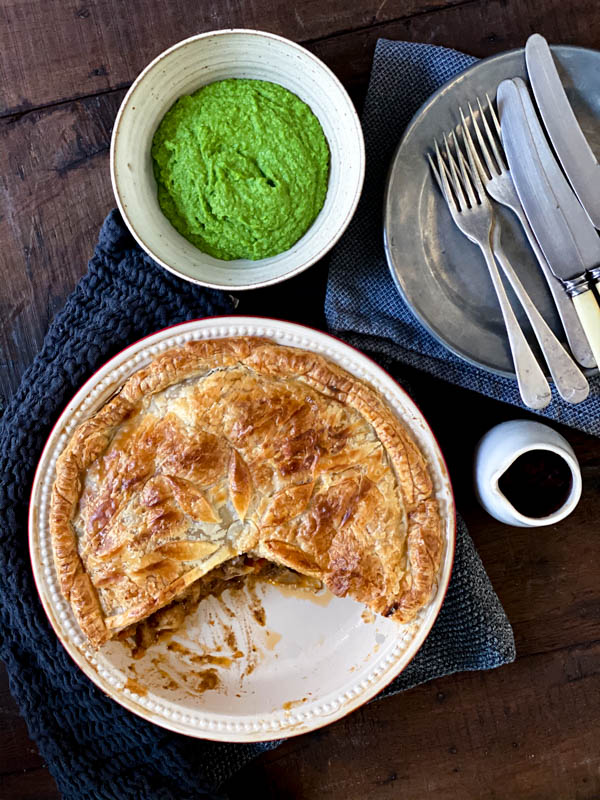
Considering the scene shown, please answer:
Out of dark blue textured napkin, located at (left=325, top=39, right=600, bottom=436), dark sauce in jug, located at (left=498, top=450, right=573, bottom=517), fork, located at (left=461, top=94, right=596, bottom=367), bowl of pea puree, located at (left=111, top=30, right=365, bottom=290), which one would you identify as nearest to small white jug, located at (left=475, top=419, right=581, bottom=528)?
dark sauce in jug, located at (left=498, top=450, right=573, bottom=517)

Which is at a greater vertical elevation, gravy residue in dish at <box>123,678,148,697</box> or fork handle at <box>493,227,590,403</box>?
fork handle at <box>493,227,590,403</box>

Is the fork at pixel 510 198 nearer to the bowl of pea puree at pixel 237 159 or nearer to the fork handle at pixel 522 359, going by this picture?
the fork handle at pixel 522 359

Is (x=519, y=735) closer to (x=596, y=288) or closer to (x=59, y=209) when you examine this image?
(x=596, y=288)

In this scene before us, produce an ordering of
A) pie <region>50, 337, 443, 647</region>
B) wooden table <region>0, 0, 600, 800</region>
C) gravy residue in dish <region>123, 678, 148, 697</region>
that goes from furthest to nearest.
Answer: wooden table <region>0, 0, 600, 800</region> < gravy residue in dish <region>123, 678, 148, 697</region> < pie <region>50, 337, 443, 647</region>

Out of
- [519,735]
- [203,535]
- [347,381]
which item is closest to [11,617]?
[203,535]

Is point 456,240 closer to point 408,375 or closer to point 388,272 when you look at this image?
point 388,272

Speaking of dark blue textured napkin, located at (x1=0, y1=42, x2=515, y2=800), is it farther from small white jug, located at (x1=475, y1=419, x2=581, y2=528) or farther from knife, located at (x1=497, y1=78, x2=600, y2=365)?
knife, located at (x1=497, y1=78, x2=600, y2=365)
